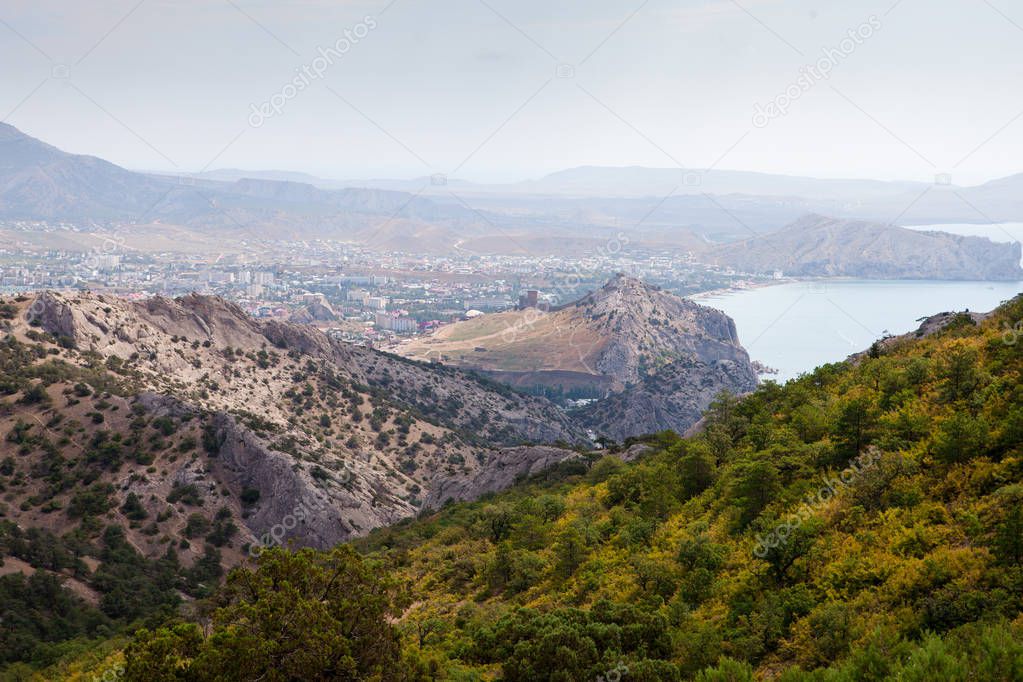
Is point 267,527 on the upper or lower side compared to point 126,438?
lower

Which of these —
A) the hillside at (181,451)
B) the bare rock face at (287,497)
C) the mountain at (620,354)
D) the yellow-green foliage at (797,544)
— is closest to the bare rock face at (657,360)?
the mountain at (620,354)

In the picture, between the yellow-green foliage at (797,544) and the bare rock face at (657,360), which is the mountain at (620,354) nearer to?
the bare rock face at (657,360)

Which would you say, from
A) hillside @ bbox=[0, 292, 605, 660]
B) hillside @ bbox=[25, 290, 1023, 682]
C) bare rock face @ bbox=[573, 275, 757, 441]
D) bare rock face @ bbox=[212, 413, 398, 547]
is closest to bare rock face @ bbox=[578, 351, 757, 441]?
bare rock face @ bbox=[573, 275, 757, 441]

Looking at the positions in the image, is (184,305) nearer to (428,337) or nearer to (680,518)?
(680,518)

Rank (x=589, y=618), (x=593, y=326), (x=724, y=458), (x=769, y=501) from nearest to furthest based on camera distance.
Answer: (x=589, y=618) < (x=769, y=501) < (x=724, y=458) < (x=593, y=326)

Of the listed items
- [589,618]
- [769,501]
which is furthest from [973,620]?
[769,501]

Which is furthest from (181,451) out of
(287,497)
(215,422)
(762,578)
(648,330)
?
(648,330)

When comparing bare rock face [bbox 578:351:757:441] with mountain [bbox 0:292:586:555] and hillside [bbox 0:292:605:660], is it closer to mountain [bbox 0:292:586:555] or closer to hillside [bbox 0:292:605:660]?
mountain [bbox 0:292:586:555]

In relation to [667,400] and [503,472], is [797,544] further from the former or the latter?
[667,400]
